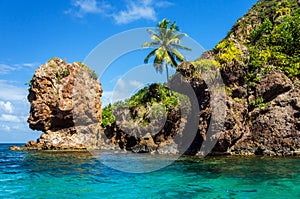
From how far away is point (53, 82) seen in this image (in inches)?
1585

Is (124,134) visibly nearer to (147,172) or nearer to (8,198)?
(147,172)

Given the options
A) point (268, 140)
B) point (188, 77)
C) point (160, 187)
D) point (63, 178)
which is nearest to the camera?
point (160, 187)

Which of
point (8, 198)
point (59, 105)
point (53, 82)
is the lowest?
point (8, 198)

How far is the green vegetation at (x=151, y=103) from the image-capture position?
95.4 feet

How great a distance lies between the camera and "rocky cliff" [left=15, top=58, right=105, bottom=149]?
39625mm

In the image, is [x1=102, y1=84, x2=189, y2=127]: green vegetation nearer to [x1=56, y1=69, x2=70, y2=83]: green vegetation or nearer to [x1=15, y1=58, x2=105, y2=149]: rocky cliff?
[x1=15, y1=58, x2=105, y2=149]: rocky cliff

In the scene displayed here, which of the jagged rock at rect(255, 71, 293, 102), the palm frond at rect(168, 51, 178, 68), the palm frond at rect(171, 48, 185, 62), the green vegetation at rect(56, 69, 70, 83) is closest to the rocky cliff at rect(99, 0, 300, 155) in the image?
the jagged rock at rect(255, 71, 293, 102)

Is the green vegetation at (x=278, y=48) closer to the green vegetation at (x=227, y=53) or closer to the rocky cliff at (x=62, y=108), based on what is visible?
the green vegetation at (x=227, y=53)

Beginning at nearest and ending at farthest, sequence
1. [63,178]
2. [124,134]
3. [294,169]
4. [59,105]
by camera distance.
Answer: [63,178] → [294,169] → [124,134] → [59,105]

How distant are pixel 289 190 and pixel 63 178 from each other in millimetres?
9382

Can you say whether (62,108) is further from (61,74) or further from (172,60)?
(172,60)

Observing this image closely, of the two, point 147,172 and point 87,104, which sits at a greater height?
point 87,104

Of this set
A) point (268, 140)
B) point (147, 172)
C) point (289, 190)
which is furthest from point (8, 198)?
point (268, 140)

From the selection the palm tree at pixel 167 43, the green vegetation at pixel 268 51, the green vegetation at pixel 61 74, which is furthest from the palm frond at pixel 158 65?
the green vegetation at pixel 61 74
